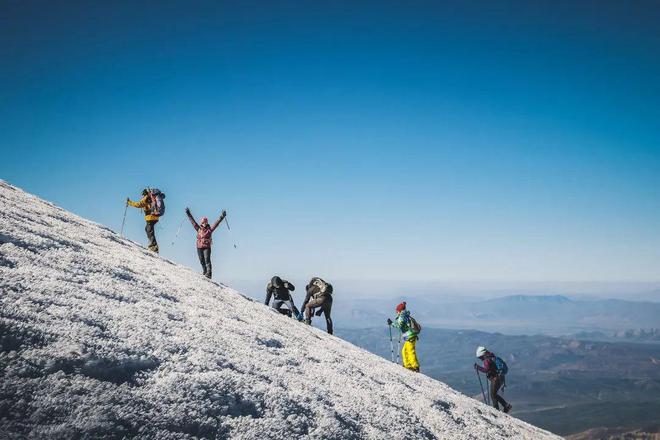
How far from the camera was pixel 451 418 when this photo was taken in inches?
396

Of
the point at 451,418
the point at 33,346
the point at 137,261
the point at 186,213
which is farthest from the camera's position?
the point at 186,213

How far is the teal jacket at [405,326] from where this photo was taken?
57.8 feet

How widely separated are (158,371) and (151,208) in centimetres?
1528

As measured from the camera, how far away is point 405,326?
18.0 meters

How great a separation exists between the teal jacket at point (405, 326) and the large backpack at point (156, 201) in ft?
45.1

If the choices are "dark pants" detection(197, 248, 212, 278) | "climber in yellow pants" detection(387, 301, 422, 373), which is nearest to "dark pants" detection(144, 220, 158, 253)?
"dark pants" detection(197, 248, 212, 278)

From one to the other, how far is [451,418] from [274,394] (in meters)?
5.78

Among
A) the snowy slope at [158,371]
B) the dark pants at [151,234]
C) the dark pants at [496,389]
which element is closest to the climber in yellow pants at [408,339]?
the dark pants at [496,389]

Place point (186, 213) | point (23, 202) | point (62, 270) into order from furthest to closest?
point (186, 213) < point (23, 202) < point (62, 270)

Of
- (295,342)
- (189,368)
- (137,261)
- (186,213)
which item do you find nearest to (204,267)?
(186,213)

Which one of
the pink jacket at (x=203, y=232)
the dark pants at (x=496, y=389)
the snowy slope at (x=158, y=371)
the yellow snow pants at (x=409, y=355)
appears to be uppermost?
the pink jacket at (x=203, y=232)

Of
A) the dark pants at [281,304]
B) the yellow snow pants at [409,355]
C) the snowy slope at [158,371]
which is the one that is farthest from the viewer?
the dark pants at [281,304]

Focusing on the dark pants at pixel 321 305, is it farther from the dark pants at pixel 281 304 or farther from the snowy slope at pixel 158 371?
the snowy slope at pixel 158 371

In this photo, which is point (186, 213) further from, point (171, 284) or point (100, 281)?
point (100, 281)
